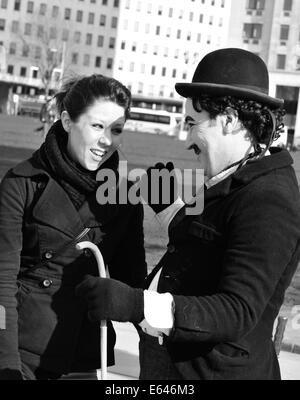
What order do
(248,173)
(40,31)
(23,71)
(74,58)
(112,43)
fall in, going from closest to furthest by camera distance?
(248,173), (40,31), (23,71), (74,58), (112,43)

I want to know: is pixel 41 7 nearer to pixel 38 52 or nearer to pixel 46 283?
pixel 38 52

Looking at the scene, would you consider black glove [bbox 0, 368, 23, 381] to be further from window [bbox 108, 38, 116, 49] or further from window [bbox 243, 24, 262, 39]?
window [bbox 108, 38, 116, 49]

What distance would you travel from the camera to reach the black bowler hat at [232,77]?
75.5 inches

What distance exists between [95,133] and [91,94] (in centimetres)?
12

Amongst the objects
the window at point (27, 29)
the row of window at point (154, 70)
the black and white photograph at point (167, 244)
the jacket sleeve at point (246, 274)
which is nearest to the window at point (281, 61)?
the row of window at point (154, 70)

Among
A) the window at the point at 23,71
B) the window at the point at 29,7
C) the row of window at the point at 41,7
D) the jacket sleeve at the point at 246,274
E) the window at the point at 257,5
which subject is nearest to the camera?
the jacket sleeve at the point at 246,274

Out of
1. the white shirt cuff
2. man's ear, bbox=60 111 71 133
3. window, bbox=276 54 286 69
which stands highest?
window, bbox=276 54 286 69

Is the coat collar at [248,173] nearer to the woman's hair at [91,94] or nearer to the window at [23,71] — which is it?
the woman's hair at [91,94]

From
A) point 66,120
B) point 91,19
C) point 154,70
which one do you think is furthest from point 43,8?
point 66,120

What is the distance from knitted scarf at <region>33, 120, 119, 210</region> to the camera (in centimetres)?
232

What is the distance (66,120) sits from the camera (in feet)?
8.03

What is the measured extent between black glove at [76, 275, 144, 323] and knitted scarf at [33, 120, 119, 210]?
59 cm

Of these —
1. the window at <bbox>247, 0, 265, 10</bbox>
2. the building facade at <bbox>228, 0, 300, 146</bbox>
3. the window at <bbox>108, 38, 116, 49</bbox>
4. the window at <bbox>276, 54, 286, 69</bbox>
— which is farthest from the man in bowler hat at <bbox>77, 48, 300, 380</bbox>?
the window at <bbox>108, 38, 116, 49</bbox>
